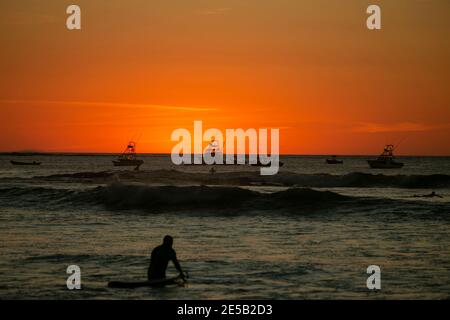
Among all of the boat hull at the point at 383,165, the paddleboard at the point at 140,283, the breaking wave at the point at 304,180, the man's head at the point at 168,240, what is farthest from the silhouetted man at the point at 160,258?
the boat hull at the point at 383,165

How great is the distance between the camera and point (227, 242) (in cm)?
2438

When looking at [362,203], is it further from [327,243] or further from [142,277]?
[142,277]

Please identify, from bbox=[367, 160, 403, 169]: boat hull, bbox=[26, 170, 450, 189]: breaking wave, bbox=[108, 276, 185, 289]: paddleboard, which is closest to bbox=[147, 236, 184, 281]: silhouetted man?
bbox=[108, 276, 185, 289]: paddleboard

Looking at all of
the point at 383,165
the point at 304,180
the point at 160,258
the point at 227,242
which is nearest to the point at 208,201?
the point at 227,242

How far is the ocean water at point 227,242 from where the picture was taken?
16312 millimetres

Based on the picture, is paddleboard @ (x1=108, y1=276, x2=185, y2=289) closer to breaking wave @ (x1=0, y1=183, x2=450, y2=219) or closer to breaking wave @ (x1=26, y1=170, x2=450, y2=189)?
breaking wave @ (x1=0, y1=183, x2=450, y2=219)

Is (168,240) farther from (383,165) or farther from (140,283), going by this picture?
(383,165)

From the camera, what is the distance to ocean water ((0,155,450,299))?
16.3 m

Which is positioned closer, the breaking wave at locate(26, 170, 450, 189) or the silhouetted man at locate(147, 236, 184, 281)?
the silhouetted man at locate(147, 236, 184, 281)

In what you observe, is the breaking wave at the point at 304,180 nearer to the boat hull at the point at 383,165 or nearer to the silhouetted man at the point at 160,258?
the boat hull at the point at 383,165

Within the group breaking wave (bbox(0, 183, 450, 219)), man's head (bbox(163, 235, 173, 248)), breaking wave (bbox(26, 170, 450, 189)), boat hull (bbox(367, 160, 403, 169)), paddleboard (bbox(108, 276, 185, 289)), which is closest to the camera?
paddleboard (bbox(108, 276, 185, 289))
